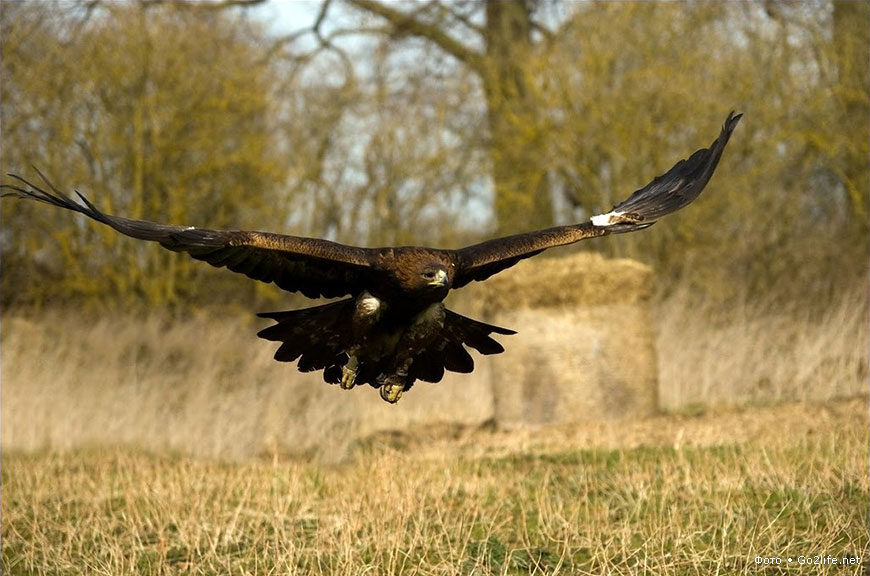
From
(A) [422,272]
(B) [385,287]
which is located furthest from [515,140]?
(A) [422,272]

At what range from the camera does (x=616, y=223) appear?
5512 mm

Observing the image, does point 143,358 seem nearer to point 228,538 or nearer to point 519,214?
point 519,214

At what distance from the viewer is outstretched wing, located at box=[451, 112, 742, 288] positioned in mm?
5152

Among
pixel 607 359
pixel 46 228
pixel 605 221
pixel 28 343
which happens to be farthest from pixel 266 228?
pixel 605 221

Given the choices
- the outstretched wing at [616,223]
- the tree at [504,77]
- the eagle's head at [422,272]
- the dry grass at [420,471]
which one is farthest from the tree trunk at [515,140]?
the eagle's head at [422,272]

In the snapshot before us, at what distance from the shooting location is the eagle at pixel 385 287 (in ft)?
16.2

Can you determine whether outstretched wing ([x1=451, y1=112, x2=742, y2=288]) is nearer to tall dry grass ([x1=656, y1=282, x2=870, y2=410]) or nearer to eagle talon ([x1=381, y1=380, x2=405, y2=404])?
eagle talon ([x1=381, y1=380, x2=405, y2=404])

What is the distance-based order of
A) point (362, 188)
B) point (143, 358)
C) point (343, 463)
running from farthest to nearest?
1. point (362, 188)
2. point (143, 358)
3. point (343, 463)

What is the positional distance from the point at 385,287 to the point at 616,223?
4.11 feet

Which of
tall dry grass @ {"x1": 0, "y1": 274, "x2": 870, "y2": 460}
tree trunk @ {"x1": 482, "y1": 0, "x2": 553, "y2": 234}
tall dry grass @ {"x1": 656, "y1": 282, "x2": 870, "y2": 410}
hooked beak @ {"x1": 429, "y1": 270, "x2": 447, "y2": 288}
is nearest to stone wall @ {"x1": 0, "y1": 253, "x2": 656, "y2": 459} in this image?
tall dry grass @ {"x1": 0, "y1": 274, "x2": 870, "y2": 460}

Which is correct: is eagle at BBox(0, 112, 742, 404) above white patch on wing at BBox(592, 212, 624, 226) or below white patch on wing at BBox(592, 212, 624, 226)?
below

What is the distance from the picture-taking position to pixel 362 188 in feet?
53.8

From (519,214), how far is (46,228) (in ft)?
20.5

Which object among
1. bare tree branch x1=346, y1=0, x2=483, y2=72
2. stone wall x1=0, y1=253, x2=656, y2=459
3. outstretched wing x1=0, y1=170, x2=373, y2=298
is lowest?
stone wall x1=0, y1=253, x2=656, y2=459
